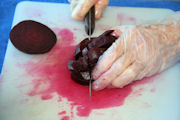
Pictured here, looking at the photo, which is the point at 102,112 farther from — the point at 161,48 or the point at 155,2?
the point at 155,2

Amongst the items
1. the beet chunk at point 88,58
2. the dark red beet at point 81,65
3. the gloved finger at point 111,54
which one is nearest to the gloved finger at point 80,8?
the beet chunk at point 88,58

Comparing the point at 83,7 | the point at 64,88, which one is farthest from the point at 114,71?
the point at 83,7

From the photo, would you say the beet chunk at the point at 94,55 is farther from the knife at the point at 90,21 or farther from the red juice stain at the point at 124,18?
the red juice stain at the point at 124,18

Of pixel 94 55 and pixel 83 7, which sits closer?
pixel 94 55

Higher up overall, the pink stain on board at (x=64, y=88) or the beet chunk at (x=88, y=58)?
the beet chunk at (x=88, y=58)

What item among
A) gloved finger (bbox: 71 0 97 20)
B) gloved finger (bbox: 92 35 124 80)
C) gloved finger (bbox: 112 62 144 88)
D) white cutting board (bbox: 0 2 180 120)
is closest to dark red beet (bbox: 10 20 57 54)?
white cutting board (bbox: 0 2 180 120)

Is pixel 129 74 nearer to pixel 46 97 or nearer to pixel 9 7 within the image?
pixel 46 97
